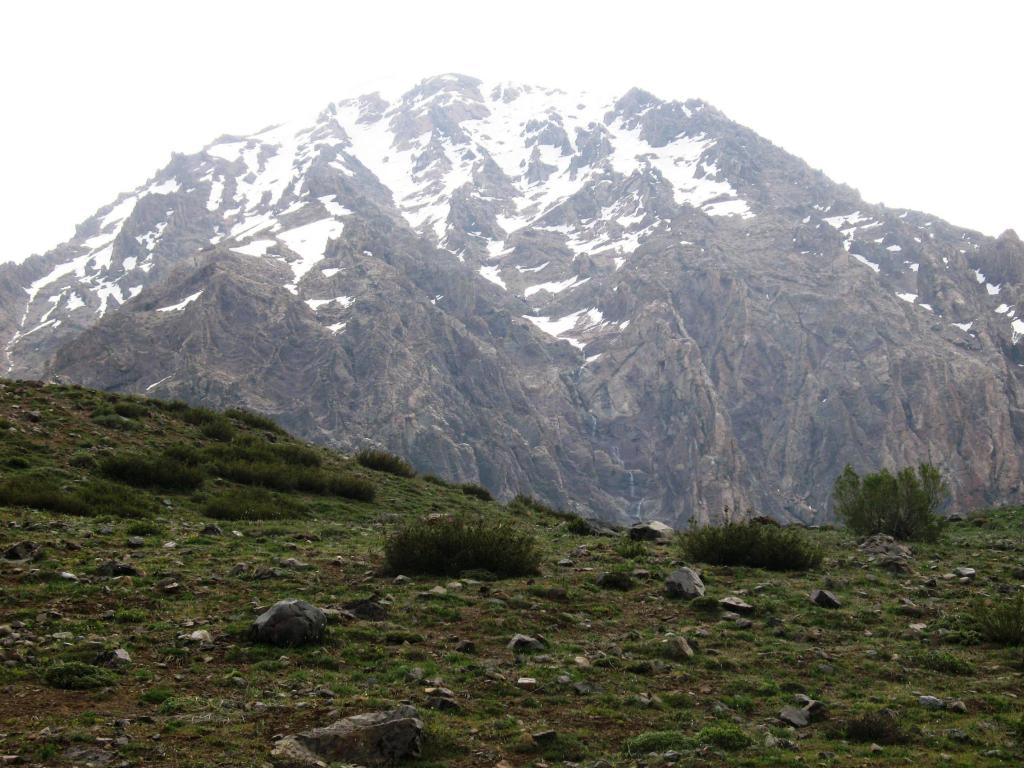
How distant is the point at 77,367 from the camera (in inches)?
6083

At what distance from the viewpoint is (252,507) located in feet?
59.0

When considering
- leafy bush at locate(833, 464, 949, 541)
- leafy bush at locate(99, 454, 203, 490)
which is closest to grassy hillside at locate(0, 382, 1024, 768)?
leafy bush at locate(99, 454, 203, 490)

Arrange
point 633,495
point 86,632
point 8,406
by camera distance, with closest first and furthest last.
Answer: point 86,632 < point 8,406 < point 633,495

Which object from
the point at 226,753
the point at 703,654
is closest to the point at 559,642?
the point at 703,654

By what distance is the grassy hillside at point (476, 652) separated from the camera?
23.1ft

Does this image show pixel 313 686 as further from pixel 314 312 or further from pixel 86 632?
pixel 314 312

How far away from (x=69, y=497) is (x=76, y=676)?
9.17m

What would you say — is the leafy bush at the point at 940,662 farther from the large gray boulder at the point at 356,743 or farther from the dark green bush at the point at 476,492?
the dark green bush at the point at 476,492

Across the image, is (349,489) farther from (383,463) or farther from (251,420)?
(251,420)

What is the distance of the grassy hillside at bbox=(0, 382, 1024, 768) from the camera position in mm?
7031

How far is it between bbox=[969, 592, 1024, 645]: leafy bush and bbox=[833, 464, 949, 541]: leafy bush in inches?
414

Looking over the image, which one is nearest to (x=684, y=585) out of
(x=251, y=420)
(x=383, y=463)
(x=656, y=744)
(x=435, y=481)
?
(x=656, y=744)

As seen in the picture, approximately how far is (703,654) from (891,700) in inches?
86.9

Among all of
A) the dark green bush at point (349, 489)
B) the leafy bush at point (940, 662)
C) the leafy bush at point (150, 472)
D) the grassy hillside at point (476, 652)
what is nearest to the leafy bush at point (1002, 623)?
the grassy hillside at point (476, 652)
